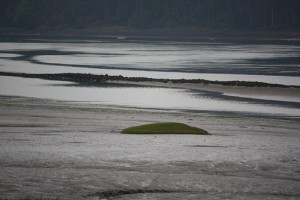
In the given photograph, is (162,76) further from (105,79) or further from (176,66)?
(176,66)

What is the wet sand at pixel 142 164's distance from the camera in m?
13.6

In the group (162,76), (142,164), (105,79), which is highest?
(162,76)

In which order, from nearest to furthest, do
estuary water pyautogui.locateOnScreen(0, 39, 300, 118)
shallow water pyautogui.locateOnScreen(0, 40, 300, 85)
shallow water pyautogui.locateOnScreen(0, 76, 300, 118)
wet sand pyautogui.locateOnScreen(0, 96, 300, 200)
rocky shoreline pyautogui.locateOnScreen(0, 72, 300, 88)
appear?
wet sand pyautogui.locateOnScreen(0, 96, 300, 200)
shallow water pyautogui.locateOnScreen(0, 76, 300, 118)
estuary water pyautogui.locateOnScreen(0, 39, 300, 118)
rocky shoreline pyautogui.locateOnScreen(0, 72, 300, 88)
shallow water pyautogui.locateOnScreen(0, 40, 300, 85)

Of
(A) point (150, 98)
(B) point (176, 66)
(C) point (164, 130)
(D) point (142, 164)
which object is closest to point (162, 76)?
(B) point (176, 66)

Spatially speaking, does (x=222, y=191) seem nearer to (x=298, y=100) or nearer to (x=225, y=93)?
(x=298, y=100)

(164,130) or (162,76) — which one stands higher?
(162,76)

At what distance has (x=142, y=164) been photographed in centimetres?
1702

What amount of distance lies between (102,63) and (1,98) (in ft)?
137

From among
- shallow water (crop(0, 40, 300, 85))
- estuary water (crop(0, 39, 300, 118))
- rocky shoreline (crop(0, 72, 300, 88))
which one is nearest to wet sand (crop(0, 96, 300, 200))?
estuary water (crop(0, 39, 300, 118))

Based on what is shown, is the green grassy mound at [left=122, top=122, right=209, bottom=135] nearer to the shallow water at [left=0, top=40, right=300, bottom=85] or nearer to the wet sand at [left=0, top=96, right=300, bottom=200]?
the wet sand at [left=0, top=96, right=300, bottom=200]

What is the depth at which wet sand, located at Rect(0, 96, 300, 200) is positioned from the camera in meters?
13.6

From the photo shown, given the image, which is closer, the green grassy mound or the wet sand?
the wet sand

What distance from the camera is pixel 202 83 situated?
193ft

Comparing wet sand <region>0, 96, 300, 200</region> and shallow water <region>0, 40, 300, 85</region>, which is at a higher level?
shallow water <region>0, 40, 300, 85</region>
